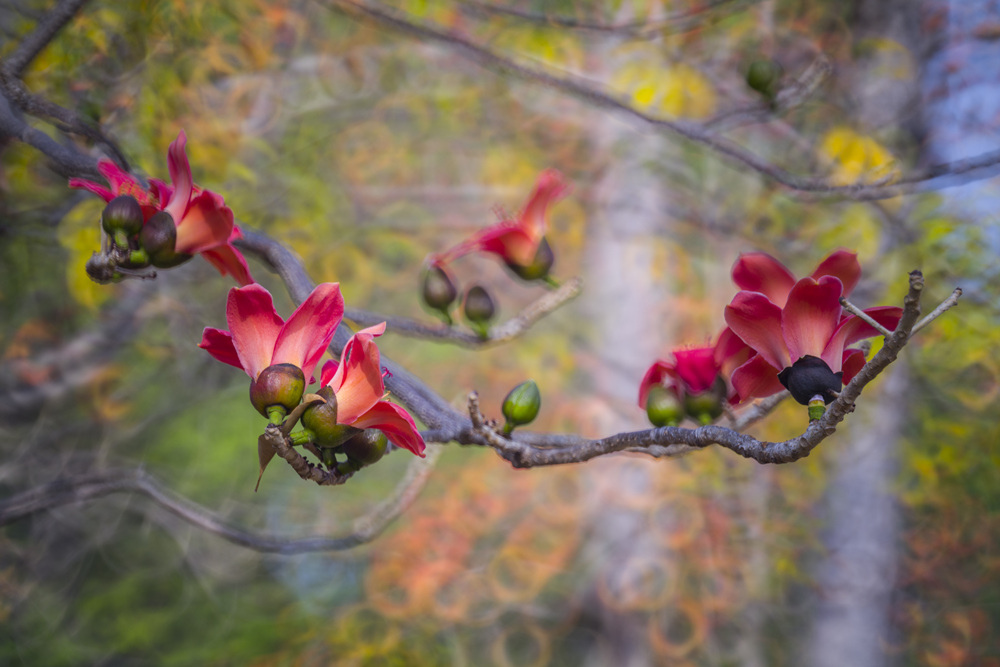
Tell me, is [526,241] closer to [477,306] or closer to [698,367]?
[477,306]

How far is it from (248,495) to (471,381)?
150cm

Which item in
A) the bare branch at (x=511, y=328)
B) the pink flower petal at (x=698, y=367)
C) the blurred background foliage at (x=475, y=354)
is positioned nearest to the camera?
the pink flower petal at (x=698, y=367)

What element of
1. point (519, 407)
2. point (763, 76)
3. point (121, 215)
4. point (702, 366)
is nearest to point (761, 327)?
point (702, 366)

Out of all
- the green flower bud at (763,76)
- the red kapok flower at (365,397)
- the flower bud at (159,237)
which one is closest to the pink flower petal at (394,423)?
the red kapok flower at (365,397)

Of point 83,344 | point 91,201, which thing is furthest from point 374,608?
point 91,201

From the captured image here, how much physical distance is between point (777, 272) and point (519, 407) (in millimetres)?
320

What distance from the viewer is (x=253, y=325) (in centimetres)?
62

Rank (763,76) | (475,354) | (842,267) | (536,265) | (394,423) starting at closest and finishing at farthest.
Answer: (394,423), (842,267), (536,265), (763,76), (475,354)

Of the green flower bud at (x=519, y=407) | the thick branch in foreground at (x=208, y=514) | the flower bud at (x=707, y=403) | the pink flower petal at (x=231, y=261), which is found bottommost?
the thick branch in foreground at (x=208, y=514)

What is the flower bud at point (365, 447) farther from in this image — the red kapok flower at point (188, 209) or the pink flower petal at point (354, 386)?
the red kapok flower at point (188, 209)

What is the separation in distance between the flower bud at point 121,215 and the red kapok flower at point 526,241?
1.53 feet

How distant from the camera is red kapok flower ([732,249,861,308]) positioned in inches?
26.9

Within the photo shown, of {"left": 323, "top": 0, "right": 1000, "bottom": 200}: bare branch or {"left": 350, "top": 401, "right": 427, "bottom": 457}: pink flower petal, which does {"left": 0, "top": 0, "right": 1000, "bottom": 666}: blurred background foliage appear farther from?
{"left": 350, "top": 401, "right": 427, "bottom": 457}: pink flower petal

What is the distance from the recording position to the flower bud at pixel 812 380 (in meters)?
0.62
